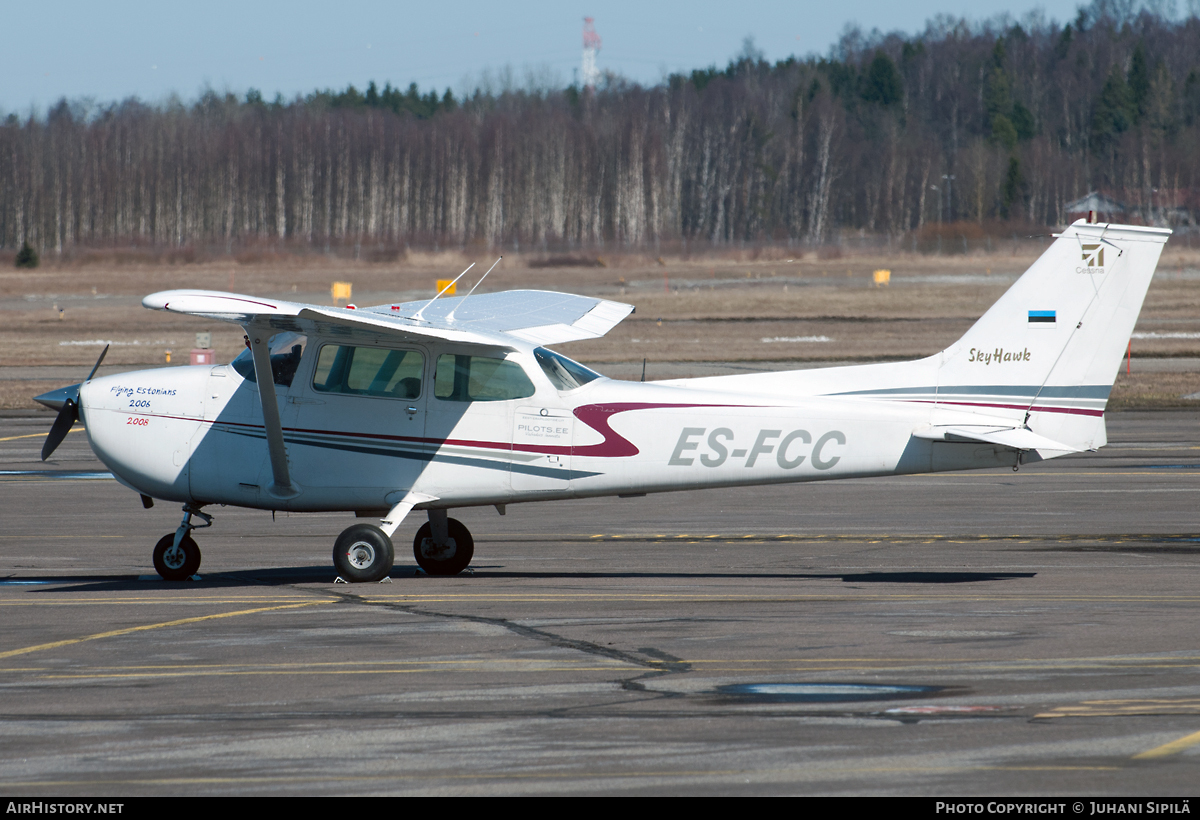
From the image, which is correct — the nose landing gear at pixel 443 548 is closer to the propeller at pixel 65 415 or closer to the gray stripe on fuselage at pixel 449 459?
the gray stripe on fuselage at pixel 449 459

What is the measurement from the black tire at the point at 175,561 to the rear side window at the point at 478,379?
2.79 meters

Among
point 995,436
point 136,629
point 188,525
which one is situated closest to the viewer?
point 136,629

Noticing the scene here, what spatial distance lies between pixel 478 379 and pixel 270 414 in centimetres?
189

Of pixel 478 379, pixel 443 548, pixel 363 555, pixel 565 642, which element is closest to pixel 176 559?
pixel 363 555

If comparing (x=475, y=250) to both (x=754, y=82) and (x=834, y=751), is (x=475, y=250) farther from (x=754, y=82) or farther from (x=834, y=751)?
(x=834, y=751)

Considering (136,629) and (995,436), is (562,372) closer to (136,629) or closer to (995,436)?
(995,436)

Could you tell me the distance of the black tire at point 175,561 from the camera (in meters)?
12.5

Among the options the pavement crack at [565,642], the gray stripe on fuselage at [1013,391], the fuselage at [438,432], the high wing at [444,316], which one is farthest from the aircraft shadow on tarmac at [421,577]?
the high wing at [444,316]

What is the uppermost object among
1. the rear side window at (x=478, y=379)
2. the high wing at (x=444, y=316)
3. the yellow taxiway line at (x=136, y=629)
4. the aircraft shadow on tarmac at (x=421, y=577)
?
the high wing at (x=444, y=316)

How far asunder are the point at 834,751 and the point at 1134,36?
186 metres

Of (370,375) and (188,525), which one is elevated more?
A: (370,375)

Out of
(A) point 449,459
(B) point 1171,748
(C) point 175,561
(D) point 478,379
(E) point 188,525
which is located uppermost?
(D) point 478,379

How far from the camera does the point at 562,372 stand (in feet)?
40.7

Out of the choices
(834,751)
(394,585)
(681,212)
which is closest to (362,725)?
(834,751)
